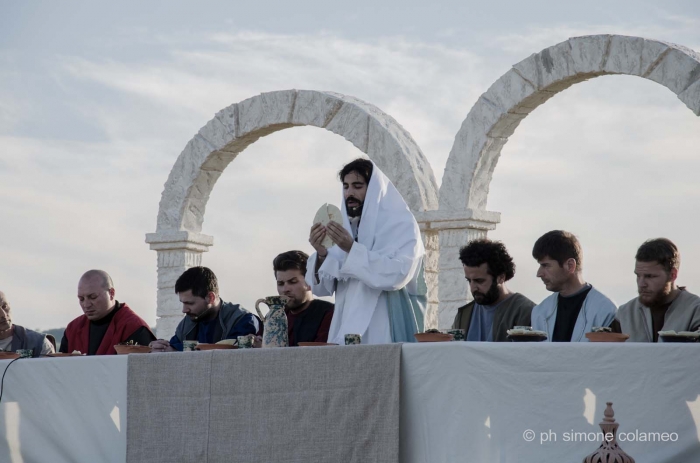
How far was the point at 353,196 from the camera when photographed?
16.5 ft

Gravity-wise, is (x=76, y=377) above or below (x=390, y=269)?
below

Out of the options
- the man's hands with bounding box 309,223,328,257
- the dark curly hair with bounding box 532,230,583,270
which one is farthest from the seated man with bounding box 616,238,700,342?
the man's hands with bounding box 309,223,328,257

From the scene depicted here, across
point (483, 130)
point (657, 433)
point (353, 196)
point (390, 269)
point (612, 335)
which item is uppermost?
point (483, 130)

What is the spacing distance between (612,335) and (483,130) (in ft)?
15.5

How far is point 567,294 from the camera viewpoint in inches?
190

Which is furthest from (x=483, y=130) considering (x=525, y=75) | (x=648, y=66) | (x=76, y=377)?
(x=76, y=377)

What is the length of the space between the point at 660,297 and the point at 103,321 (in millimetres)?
3346

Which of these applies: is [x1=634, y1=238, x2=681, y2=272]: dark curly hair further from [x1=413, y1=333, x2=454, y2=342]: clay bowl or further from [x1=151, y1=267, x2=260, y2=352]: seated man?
[x1=151, y1=267, x2=260, y2=352]: seated man

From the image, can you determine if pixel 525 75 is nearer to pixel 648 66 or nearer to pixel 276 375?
pixel 648 66

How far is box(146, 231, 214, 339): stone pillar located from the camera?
9961 mm

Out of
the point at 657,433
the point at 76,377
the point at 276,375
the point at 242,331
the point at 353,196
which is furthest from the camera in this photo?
the point at 242,331

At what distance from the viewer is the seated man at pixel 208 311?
6.05m

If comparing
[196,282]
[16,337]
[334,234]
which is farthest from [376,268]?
[16,337]

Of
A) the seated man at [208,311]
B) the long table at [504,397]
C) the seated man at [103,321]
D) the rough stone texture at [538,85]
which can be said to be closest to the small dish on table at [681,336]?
the long table at [504,397]
